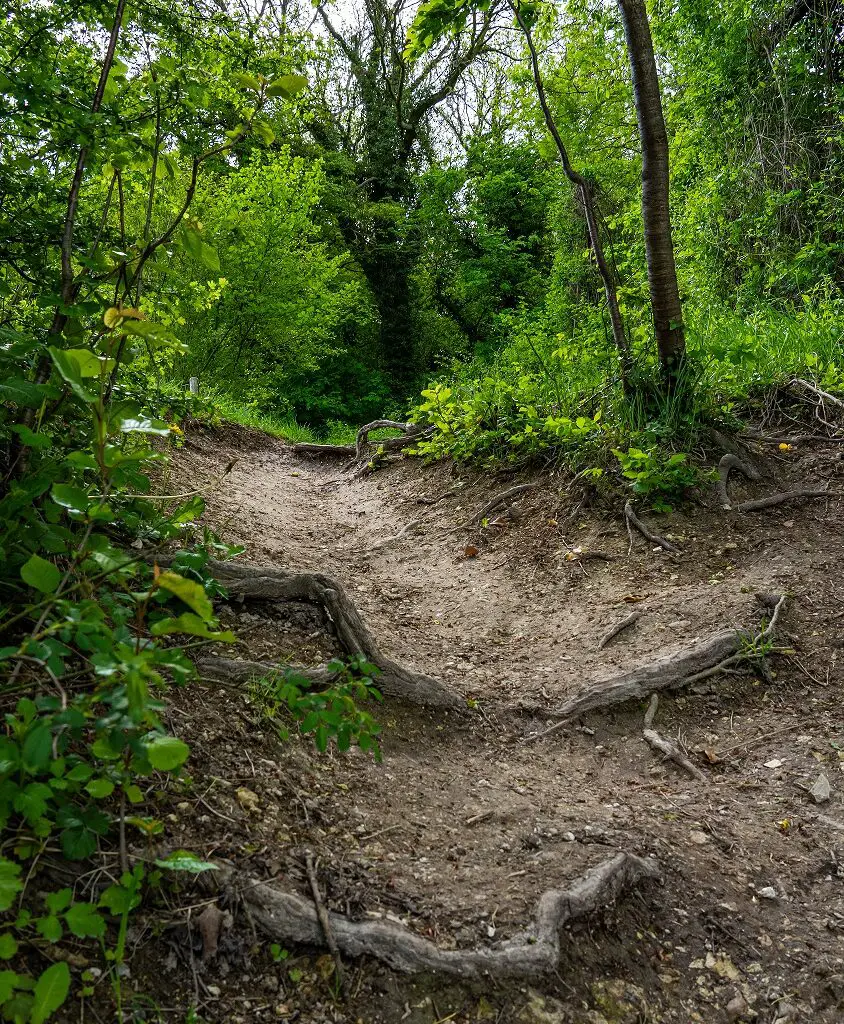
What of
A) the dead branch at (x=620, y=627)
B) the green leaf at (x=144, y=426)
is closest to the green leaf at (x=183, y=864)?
the green leaf at (x=144, y=426)

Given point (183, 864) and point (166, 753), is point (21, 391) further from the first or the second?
point (183, 864)

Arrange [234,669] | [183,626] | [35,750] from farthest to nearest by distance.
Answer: [234,669] < [183,626] < [35,750]

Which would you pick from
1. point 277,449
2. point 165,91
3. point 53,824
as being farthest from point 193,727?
point 277,449

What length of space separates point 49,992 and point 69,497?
0.92 m

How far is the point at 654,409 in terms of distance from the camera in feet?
16.7

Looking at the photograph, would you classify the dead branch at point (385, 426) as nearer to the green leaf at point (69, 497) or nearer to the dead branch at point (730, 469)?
the dead branch at point (730, 469)

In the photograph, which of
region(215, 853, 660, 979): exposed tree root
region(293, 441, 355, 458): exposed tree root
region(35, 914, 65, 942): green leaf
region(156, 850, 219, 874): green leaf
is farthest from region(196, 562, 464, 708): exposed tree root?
region(293, 441, 355, 458): exposed tree root

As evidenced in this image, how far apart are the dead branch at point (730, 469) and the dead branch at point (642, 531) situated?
0.56 meters

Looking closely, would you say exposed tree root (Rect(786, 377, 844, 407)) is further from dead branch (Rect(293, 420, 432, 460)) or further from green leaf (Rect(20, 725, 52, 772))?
green leaf (Rect(20, 725, 52, 772))

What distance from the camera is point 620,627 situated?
3.93 meters

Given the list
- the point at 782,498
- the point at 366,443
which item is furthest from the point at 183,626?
the point at 366,443

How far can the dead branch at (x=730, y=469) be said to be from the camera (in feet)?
15.5

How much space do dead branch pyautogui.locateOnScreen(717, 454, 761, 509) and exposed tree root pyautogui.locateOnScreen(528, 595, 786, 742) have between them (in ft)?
4.52

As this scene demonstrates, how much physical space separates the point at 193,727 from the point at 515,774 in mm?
1437
